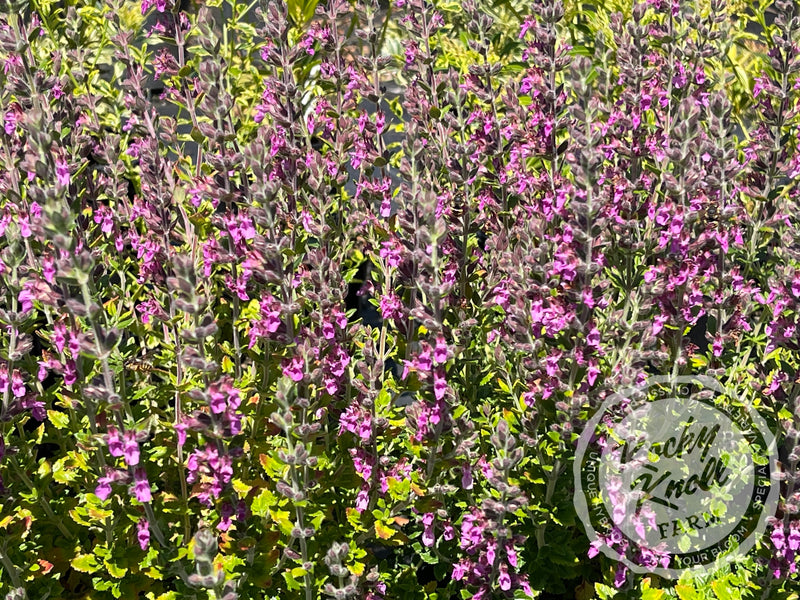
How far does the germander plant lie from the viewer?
2314 millimetres

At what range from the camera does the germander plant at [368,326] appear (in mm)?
2314

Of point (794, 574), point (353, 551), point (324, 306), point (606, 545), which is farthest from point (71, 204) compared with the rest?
point (794, 574)

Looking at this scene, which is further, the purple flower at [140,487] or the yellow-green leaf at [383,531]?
the yellow-green leaf at [383,531]

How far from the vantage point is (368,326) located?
2863 mm

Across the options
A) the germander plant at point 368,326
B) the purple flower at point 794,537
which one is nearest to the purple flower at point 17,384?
the germander plant at point 368,326

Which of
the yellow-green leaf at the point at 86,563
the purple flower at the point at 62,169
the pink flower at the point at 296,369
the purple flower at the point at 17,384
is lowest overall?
the yellow-green leaf at the point at 86,563

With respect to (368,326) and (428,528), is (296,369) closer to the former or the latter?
(368,326)

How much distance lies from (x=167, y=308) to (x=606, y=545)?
1.79 meters
